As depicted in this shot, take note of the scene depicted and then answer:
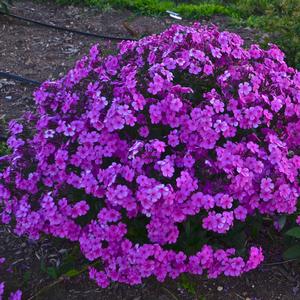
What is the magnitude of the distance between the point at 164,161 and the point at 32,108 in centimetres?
226

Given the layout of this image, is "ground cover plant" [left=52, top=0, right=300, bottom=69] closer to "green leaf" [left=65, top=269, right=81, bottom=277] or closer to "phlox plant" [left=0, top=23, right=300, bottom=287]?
"phlox plant" [left=0, top=23, right=300, bottom=287]

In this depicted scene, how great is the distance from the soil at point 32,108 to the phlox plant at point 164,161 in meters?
0.17

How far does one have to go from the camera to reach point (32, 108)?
4465mm

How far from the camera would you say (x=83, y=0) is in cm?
674

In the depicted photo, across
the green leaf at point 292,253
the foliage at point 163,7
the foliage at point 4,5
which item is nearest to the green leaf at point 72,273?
the green leaf at point 292,253

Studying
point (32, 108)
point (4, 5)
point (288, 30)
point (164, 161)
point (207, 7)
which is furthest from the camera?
point (207, 7)

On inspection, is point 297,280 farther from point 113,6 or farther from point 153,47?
point 113,6

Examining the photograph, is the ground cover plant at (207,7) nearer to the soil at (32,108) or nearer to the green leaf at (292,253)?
the soil at (32,108)

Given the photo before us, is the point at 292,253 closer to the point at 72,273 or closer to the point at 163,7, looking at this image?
the point at 72,273

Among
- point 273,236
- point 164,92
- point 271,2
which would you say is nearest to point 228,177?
point 164,92

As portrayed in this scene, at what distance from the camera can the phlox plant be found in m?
Answer: 2.49

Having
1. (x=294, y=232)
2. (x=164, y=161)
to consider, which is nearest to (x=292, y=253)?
(x=294, y=232)

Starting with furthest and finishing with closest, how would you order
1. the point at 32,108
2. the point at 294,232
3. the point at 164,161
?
1. the point at 32,108
2. the point at 294,232
3. the point at 164,161

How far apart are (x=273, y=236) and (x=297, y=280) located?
272 mm
